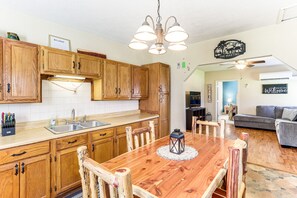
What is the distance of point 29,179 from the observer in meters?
1.73

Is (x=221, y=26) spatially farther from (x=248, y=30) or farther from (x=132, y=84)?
(x=132, y=84)

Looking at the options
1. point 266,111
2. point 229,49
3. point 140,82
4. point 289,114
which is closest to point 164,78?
point 140,82

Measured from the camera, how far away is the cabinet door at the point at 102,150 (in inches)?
92.5

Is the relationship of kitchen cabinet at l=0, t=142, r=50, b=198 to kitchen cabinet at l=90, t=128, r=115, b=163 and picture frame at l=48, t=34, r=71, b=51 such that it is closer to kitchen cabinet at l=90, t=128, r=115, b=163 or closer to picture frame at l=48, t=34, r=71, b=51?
kitchen cabinet at l=90, t=128, r=115, b=163

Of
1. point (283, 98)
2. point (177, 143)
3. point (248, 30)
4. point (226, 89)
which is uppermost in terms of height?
point (248, 30)

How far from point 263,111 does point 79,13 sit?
698 centimetres

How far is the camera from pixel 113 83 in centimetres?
304

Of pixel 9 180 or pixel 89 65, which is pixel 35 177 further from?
pixel 89 65

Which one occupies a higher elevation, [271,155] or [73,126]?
[73,126]

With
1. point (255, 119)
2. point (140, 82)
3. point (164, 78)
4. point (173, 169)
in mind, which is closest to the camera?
point (173, 169)

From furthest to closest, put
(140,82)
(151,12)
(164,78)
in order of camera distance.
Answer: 1. (164,78)
2. (140,82)
3. (151,12)

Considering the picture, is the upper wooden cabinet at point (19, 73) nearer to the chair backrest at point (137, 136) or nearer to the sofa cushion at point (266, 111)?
the chair backrest at point (137, 136)

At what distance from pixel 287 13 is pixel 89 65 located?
3175 mm

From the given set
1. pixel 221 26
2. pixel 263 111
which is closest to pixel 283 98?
pixel 263 111
